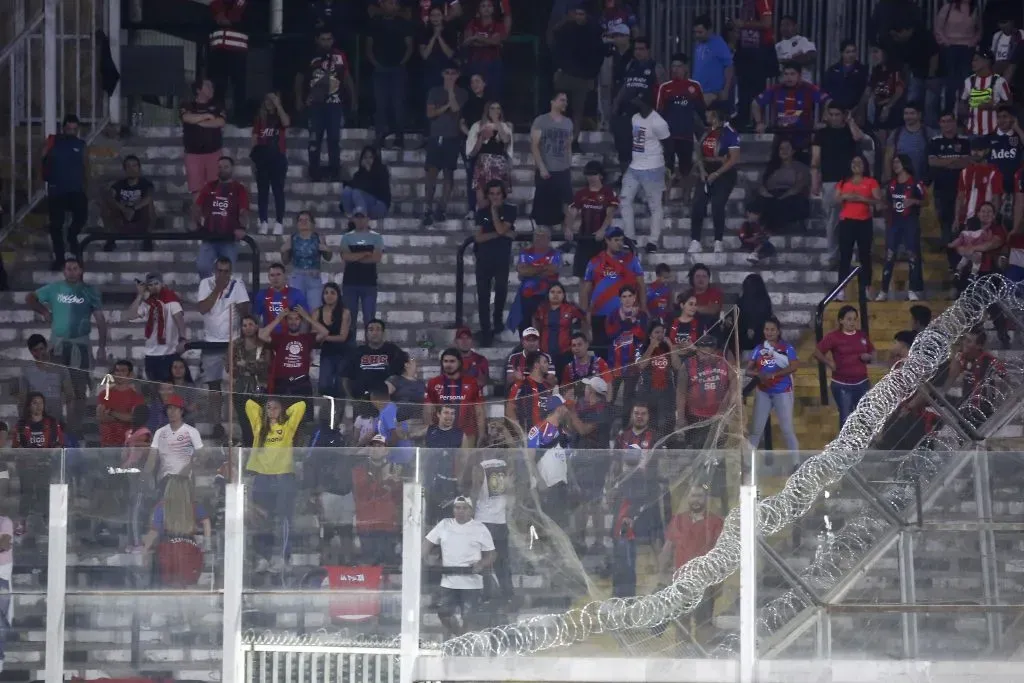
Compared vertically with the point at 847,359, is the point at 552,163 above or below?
above

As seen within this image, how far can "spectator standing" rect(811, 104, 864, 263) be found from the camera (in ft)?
62.4

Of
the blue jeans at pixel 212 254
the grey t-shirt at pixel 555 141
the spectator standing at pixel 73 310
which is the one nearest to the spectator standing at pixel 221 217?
the blue jeans at pixel 212 254

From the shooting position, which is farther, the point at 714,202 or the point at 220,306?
the point at 714,202

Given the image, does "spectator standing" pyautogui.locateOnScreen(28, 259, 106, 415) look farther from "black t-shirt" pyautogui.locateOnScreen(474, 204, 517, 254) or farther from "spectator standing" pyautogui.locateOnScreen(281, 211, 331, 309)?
"black t-shirt" pyautogui.locateOnScreen(474, 204, 517, 254)

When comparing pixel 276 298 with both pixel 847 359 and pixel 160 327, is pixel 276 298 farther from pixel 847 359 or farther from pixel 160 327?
pixel 847 359

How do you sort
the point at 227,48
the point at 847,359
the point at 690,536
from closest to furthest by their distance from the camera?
the point at 690,536 → the point at 847,359 → the point at 227,48

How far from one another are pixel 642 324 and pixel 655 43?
644 centimetres

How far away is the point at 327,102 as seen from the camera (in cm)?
2005

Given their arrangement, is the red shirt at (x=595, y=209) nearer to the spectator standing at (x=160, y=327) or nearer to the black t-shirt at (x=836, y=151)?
the black t-shirt at (x=836, y=151)

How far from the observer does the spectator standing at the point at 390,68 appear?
20531mm

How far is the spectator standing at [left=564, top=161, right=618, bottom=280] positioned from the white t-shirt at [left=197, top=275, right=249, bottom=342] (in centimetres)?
309

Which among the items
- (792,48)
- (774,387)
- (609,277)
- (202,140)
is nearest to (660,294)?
(609,277)

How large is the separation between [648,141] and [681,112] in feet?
1.93

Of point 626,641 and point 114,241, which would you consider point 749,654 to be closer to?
point 626,641
